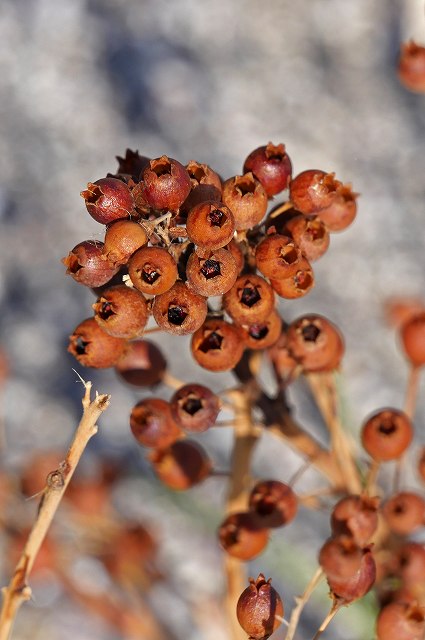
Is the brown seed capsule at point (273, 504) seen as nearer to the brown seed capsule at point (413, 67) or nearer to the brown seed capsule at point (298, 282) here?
the brown seed capsule at point (298, 282)

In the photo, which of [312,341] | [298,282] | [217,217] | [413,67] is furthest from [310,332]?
[413,67]

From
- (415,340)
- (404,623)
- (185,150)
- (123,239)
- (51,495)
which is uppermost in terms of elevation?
(185,150)

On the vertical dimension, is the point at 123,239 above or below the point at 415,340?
below

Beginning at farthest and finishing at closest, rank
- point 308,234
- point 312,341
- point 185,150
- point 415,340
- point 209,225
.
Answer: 1. point 185,150
2. point 415,340
3. point 312,341
4. point 308,234
5. point 209,225

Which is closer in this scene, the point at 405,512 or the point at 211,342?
the point at 211,342

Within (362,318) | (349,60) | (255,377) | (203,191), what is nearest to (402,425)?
(255,377)

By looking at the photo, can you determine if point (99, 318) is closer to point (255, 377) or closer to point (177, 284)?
point (177, 284)

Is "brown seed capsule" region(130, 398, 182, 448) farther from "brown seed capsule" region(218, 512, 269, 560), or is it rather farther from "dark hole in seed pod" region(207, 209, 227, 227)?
"dark hole in seed pod" region(207, 209, 227, 227)

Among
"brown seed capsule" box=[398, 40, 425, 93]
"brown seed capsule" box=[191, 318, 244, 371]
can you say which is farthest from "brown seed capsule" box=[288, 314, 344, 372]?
"brown seed capsule" box=[398, 40, 425, 93]

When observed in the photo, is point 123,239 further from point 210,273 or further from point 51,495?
point 51,495
